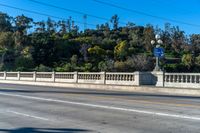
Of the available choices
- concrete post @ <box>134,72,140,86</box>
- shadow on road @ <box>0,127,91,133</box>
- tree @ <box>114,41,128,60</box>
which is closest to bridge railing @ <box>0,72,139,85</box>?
concrete post @ <box>134,72,140,86</box>

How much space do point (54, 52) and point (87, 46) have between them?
9437 millimetres

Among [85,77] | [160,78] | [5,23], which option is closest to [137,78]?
[160,78]

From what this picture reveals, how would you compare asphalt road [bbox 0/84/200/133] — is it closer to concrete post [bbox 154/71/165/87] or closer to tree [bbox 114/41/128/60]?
concrete post [bbox 154/71/165/87]

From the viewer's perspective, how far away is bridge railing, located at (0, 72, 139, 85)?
36031mm

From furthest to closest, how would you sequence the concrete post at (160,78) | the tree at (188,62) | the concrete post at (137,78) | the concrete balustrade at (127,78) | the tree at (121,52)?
1. the tree at (121,52)
2. the tree at (188,62)
3. the concrete post at (137,78)
4. the concrete post at (160,78)
5. the concrete balustrade at (127,78)

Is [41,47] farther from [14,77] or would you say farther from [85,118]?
[85,118]

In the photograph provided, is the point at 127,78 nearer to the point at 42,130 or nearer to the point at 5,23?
the point at 42,130

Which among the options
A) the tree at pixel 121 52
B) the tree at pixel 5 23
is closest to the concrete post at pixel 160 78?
the tree at pixel 121 52

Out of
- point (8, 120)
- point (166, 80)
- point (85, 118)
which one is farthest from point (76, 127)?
point (166, 80)

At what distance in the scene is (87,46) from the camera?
100062mm

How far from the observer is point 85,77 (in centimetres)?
4119

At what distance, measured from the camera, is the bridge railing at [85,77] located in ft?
118

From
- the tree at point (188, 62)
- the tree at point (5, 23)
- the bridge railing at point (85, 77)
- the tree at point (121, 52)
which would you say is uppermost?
the tree at point (5, 23)

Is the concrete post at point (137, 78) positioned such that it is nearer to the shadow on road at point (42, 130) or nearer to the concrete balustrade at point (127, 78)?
the concrete balustrade at point (127, 78)
